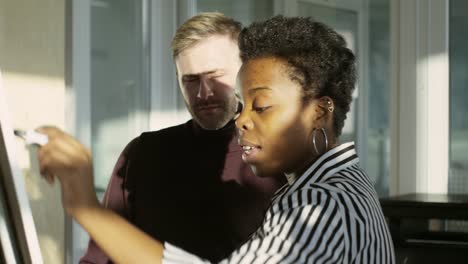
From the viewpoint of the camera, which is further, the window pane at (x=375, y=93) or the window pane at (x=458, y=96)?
the window pane at (x=375, y=93)

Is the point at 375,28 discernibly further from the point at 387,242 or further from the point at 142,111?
the point at 387,242

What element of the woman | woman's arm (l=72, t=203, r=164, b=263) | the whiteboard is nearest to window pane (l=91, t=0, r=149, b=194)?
the woman

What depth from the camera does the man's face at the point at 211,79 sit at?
7.18ft

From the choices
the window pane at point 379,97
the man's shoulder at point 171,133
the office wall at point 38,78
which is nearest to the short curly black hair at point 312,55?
the man's shoulder at point 171,133

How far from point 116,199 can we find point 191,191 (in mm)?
213

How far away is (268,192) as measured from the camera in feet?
6.98

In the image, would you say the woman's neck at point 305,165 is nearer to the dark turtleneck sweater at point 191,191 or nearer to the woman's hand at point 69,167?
the woman's hand at point 69,167

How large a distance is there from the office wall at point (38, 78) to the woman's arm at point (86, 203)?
2.08m

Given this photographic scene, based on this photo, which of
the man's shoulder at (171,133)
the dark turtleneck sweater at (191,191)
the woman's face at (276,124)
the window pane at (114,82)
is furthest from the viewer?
the window pane at (114,82)

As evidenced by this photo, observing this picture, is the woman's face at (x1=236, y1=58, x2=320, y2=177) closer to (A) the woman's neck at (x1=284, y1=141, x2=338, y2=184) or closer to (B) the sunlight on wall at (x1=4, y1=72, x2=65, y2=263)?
(A) the woman's neck at (x1=284, y1=141, x2=338, y2=184)

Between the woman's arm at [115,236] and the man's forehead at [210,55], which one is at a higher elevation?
the man's forehead at [210,55]

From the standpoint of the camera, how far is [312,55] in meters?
1.42

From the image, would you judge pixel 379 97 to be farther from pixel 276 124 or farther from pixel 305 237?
pixel 305 237

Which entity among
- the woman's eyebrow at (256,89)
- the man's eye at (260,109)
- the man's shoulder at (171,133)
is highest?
the woman's eyebrow at (256,89)
